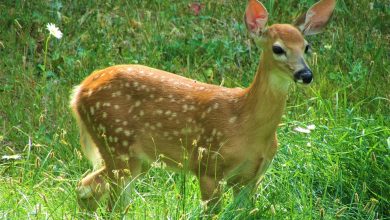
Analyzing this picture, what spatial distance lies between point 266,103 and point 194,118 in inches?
18.1

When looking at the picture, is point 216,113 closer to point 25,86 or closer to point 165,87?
point 165,87

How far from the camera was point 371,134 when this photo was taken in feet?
21.2

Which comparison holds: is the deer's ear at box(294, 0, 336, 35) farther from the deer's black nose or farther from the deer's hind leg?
the deer's hind leg

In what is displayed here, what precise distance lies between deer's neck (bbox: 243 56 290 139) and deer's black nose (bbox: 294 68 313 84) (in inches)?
10.8

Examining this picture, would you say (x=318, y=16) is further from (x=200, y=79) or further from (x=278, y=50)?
(x=200, y=79)

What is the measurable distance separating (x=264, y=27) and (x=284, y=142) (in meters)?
0.97

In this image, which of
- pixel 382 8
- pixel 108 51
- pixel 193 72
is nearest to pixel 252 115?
pixel 193 72

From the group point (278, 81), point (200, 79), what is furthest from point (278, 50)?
point (200, 79)

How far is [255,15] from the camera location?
20.1ft

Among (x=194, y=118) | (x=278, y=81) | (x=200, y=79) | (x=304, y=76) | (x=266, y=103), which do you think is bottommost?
(x=200, y=79)

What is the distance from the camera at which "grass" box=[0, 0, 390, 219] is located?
19.8ft

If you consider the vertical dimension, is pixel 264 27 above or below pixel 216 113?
above

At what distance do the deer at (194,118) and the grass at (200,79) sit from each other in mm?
184

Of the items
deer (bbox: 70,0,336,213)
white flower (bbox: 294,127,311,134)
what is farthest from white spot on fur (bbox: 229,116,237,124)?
white flower (bbox: 294,127,311,134)
